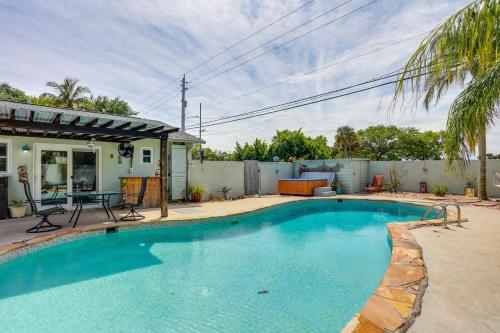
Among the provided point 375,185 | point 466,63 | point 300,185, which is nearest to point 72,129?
point 466,63

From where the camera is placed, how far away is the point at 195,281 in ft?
14.0

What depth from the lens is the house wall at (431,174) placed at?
12453 millimetres

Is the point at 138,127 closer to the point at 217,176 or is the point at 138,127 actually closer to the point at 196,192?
the point at 196,192

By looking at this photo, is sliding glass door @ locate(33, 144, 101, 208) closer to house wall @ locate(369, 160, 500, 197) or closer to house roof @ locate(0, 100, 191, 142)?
house roof @ locate(0, 100, 191, 142)

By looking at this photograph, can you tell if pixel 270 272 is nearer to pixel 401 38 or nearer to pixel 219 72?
pixel 401 38

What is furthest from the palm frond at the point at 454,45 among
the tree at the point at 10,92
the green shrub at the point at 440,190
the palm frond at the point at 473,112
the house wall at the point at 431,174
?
the tree at the point at 10,92

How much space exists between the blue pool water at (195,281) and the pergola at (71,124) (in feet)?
7.99

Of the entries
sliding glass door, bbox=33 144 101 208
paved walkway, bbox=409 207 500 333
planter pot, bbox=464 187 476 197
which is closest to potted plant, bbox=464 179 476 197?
planter pot, bbox=464 187 476 197

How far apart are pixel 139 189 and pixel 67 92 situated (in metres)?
15.8

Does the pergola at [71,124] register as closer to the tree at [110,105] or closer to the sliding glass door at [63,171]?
the sliding glass door at [63,171]

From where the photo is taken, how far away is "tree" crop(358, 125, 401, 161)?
3352 cm

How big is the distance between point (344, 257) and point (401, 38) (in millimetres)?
8485

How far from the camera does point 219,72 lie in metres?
15.9

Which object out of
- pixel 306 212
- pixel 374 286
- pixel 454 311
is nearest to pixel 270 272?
pixel 374 286
